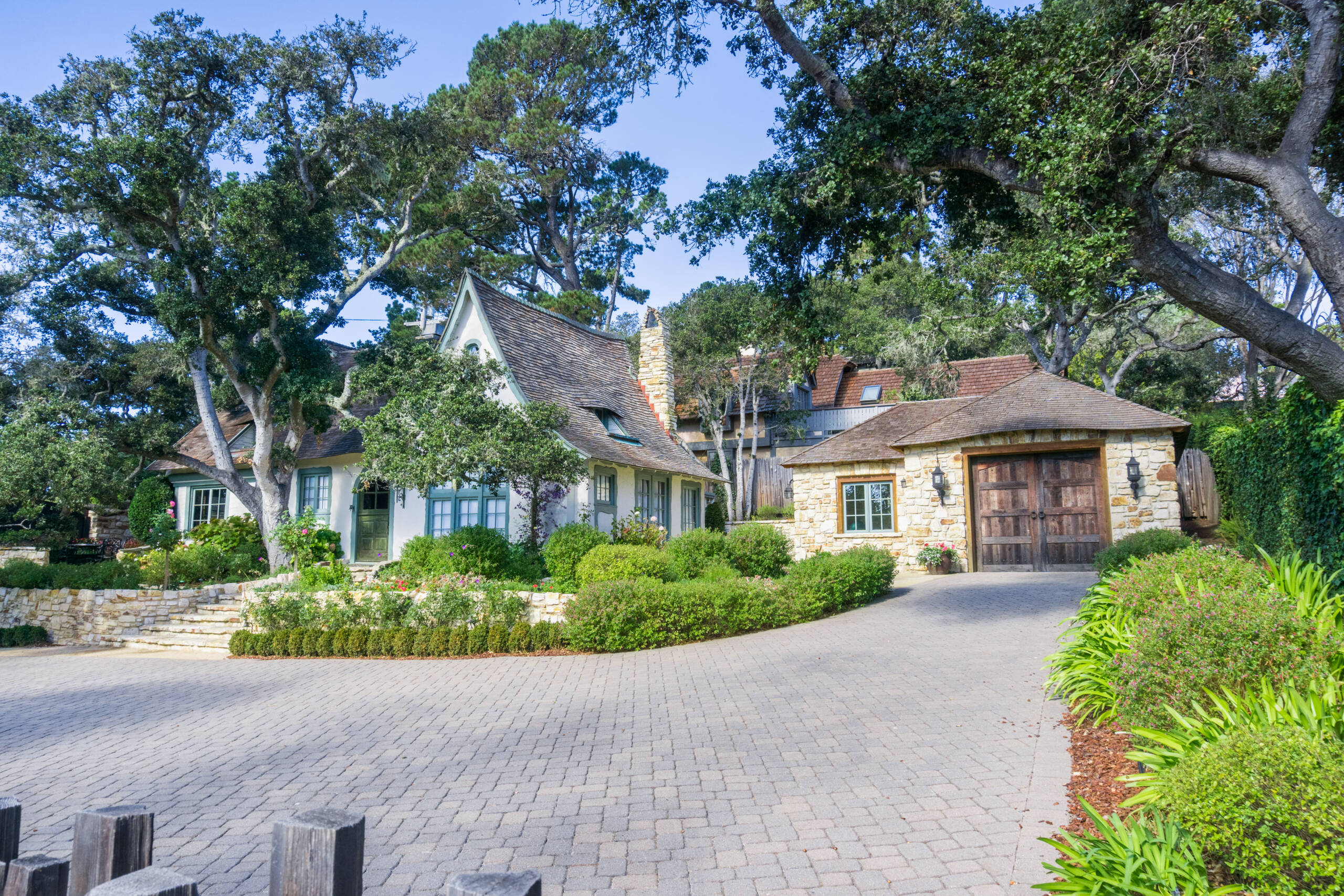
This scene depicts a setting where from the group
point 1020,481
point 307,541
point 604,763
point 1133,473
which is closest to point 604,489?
point 307,541

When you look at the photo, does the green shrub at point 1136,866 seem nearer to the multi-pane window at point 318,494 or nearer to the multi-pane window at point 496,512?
the multi-pane window at point 496,512

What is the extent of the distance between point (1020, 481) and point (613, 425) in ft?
32.2

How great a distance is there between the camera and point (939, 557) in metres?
17.3

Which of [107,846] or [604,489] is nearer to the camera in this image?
[107,846]

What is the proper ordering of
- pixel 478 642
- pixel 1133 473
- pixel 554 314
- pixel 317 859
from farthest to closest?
pixel 554 314 < pixel 1133 473 < pixel 478 642 < pixel 317 859

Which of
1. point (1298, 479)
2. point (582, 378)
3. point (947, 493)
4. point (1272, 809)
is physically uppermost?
point (582, 378)

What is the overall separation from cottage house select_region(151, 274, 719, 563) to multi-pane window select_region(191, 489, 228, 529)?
0.11ft

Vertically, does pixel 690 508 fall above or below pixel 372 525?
above

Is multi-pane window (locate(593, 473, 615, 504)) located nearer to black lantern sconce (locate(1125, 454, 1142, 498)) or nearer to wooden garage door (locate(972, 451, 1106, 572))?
wooden garage door (locate(972, 451, 1106, 572))

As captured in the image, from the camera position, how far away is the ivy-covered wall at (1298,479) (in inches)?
260

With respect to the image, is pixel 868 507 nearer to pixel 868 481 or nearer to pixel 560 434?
pixel 868 481

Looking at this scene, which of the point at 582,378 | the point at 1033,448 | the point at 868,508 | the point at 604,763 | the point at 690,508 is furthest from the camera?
the point at 690,508

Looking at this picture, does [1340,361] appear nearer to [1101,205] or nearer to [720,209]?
[1101,205]

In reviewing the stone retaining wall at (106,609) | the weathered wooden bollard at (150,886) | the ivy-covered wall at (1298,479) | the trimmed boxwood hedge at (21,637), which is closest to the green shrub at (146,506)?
the stone retaining wall at (106,609)
